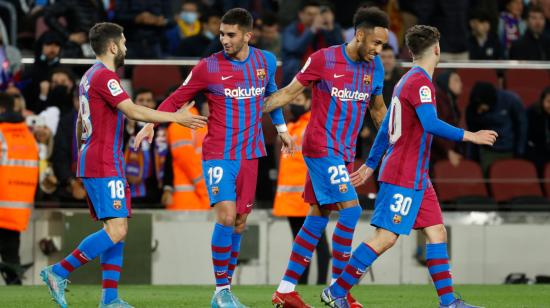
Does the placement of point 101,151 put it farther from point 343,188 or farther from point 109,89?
point 343,188

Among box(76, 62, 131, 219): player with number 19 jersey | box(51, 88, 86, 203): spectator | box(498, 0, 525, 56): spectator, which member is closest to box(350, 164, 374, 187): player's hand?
box(76, 62, 131, 219): player with number 19 jersey

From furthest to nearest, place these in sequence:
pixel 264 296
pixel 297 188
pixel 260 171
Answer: pixel 260 171 → pixel 297 188 → pixel 264 296

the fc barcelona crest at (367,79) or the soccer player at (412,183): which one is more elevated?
the fc barcelona crest at (367,79)

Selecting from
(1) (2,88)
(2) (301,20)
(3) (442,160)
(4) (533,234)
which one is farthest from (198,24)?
(4) (533,234)

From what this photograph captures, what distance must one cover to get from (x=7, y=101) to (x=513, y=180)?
19.2 feet

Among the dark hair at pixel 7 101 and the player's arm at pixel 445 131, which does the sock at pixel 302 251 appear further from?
the dark hair at pixel 7 101

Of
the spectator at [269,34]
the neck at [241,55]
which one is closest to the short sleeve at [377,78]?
the neck at [241,55]

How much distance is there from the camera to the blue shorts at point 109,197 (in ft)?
28.6

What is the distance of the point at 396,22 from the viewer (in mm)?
17078

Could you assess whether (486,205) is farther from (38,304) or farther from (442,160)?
(38,304)

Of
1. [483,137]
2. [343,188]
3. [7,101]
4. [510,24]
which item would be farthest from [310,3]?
[483,137]

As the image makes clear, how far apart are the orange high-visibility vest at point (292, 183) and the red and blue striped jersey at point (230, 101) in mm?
3708

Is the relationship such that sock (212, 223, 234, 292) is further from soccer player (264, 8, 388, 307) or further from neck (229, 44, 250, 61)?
neck (229, 44, 250, 61)

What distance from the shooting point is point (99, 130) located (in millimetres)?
8766
